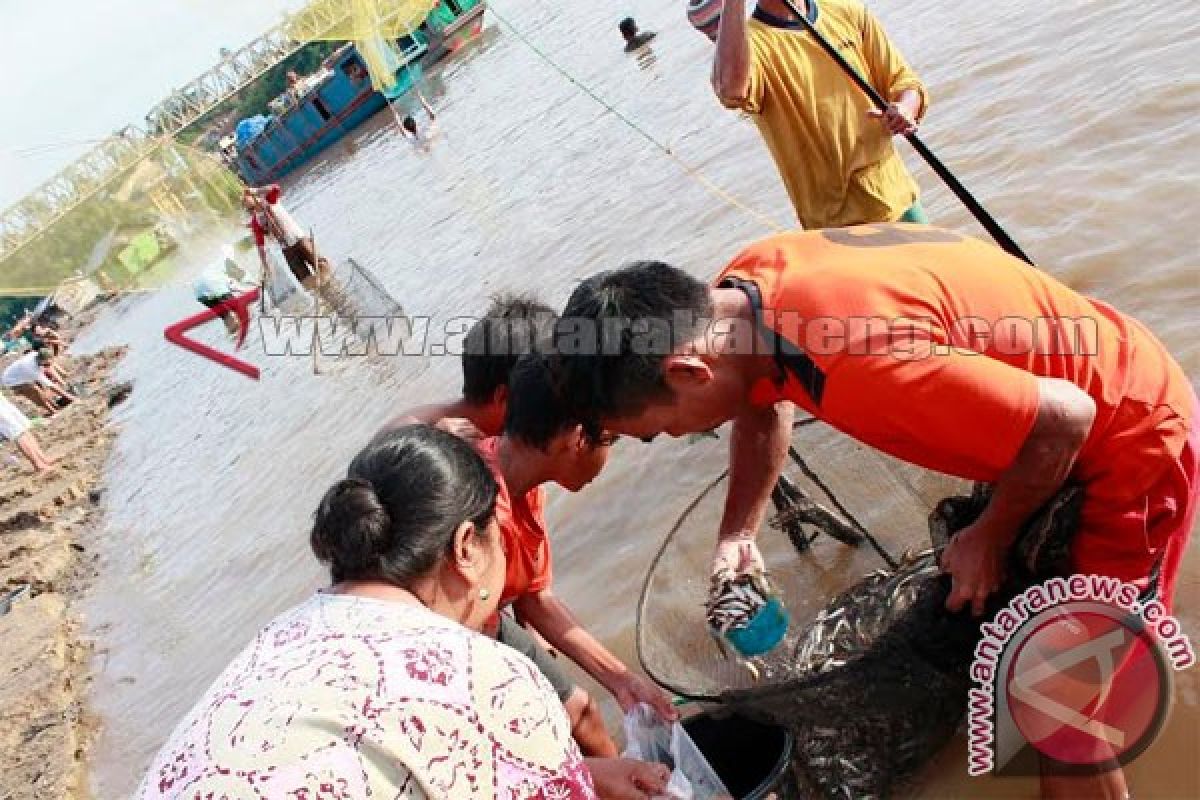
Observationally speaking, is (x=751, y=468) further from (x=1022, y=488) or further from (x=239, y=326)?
(x=239, y=326)

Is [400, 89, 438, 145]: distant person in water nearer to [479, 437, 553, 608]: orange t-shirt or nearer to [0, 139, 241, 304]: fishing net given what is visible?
[0, 139, 241, 304]: fishing net

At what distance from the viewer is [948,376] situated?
1561 mm

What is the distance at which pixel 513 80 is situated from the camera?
1947 cm

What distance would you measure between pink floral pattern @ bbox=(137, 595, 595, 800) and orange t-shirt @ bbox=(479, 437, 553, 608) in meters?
0.90

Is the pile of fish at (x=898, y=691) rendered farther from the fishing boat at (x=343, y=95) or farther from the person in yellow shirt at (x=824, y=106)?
the fishing boat at (x=343, y=95)

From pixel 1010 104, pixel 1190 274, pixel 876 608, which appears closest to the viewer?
pixel 876 608

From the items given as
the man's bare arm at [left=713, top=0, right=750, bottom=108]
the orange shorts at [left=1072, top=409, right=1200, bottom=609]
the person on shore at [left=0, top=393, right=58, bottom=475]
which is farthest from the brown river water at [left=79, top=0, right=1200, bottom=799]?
the man's bare arm at [left=713, top=0, right=750, bottom=108]

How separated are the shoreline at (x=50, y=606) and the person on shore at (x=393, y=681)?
387cm

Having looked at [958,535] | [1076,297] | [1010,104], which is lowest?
[1010,104]

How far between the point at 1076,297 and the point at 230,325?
11379mm

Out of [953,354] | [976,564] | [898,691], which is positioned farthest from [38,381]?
[953,354]

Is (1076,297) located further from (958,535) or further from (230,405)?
(230,405)

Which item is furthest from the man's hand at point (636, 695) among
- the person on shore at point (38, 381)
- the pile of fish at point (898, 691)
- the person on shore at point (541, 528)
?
the person on shore at point (38, 381)

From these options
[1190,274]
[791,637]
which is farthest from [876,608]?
[1190,274]
